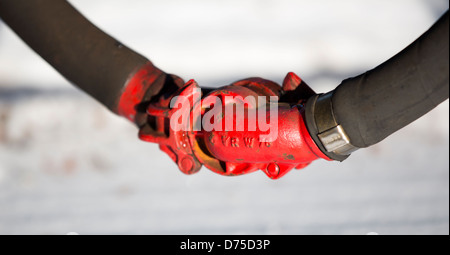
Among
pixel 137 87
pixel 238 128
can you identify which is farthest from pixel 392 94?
pixel 137 87

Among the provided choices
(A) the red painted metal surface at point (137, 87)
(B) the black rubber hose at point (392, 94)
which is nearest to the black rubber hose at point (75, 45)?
(A) the red painted metal surface at point (137, 87)

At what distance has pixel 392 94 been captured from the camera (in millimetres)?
532

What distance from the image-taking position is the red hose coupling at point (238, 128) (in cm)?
64

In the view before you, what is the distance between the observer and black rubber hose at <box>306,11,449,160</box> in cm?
50

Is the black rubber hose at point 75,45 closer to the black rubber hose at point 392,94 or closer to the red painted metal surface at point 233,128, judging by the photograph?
the red painted metal surface at point 233,128

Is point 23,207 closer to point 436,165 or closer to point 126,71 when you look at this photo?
point 126,71

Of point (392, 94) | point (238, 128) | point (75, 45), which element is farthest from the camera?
point (75, 45)

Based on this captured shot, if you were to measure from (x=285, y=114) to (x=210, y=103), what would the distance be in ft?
0.37

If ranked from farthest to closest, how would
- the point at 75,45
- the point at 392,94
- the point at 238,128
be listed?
the point at 75,45
the point at 238,128
the point at 392,94

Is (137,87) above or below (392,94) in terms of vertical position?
above

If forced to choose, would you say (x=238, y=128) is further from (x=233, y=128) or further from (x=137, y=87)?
(x=137, y=87)

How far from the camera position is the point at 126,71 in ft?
2.60

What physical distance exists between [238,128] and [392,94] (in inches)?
8.0

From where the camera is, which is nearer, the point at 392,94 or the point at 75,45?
the point at 392,94
